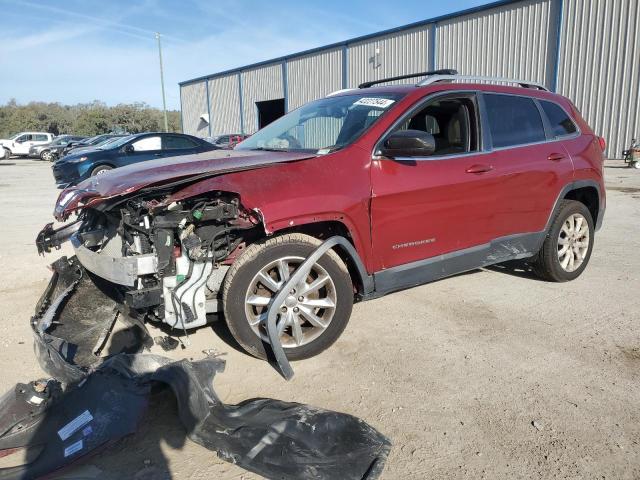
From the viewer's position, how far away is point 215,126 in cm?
3653

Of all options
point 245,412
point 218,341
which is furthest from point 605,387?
point 218,341

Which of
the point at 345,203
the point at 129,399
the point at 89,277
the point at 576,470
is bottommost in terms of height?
the point at 576,470

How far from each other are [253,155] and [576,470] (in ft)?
9.15

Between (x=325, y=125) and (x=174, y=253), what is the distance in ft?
5.67

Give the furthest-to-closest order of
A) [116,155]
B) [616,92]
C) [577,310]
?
1. [616,92]
2. [116,155]
3. [577,310]

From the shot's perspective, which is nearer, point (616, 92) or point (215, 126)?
point (616, 92)

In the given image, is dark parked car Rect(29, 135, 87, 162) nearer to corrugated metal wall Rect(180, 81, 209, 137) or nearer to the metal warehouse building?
corrugated metal wall Rect(180, 81, 209, 137)

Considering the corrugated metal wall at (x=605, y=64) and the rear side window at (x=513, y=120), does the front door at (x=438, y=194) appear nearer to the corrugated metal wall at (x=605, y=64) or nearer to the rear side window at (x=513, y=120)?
the rear side window at (x=513, y=120)

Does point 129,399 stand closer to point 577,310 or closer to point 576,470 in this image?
point 576,470

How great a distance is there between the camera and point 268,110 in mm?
33062

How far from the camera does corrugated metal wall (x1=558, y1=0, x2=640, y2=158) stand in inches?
633

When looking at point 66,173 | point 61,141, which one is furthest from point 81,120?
point 66,173

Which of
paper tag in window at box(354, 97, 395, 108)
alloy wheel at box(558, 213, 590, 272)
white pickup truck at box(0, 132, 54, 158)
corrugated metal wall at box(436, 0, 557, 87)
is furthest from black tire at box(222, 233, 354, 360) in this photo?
white pickup truck at box(0, 132, 54, 158)

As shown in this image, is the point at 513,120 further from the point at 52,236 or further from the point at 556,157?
the point at 52,236
